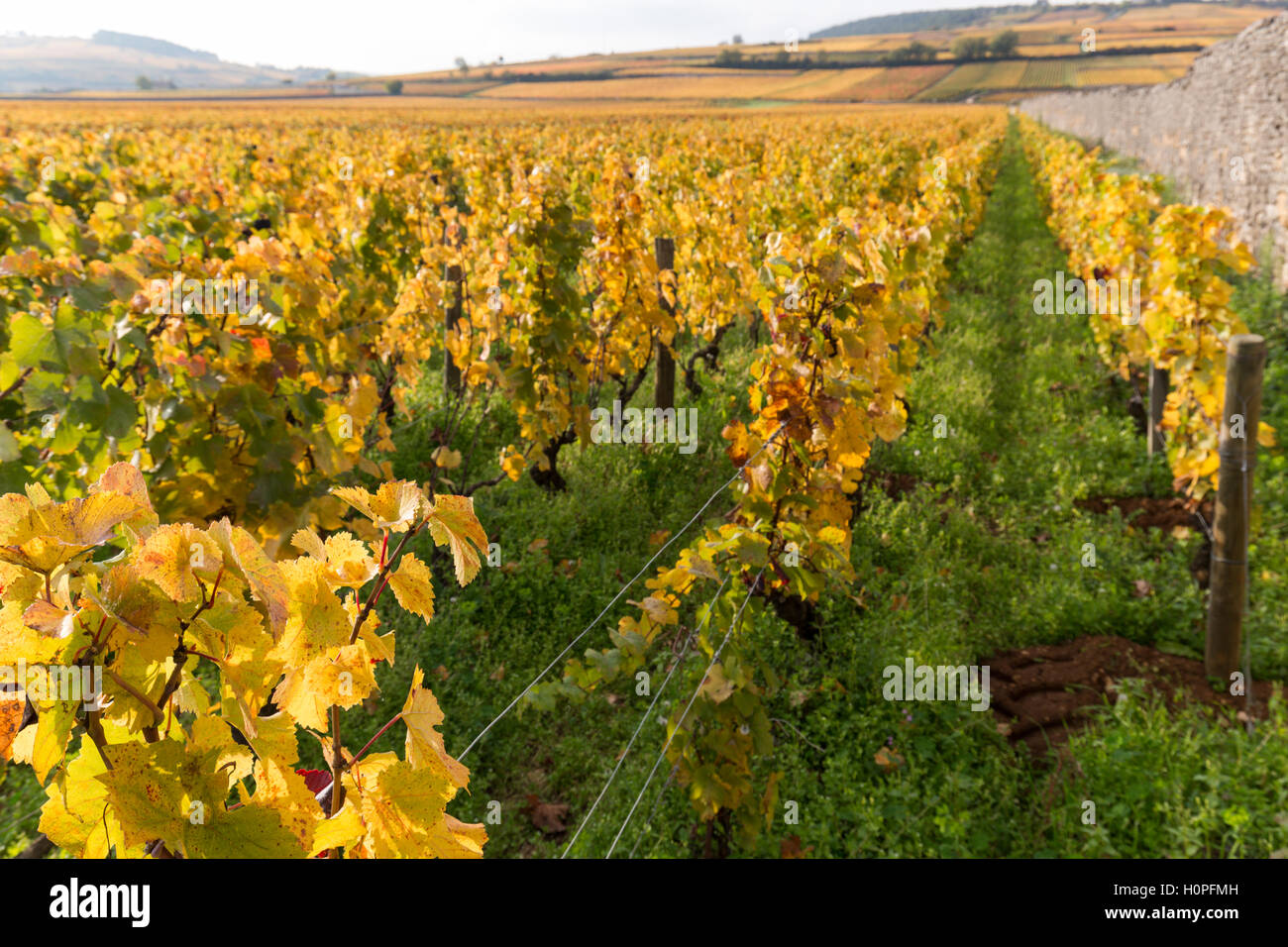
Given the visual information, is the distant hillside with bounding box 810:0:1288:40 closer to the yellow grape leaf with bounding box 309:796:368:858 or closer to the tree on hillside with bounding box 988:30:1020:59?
the tree on hillside with bounding box 988:30:1020:59

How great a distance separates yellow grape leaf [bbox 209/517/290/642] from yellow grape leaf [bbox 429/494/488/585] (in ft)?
0.78

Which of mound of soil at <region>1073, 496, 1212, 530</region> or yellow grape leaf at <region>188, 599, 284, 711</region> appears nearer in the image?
yellow grape leaf at <region>188, 599, 284, 711</region>

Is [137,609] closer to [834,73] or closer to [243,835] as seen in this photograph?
[243,835]

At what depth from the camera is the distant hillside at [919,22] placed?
6368 inches

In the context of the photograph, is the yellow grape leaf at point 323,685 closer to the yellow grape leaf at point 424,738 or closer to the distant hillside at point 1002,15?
the yellow grape leaf at point 424,738

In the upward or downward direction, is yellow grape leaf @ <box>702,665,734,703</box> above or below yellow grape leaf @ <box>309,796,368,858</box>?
below

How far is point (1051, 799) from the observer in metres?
3.05

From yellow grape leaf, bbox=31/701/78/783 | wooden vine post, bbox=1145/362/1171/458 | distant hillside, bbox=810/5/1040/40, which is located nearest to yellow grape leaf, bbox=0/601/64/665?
yellow grape leaf, bbox=31/701/78/783

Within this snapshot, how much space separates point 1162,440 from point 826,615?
3.42m

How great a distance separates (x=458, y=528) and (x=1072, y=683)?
3.62 metres

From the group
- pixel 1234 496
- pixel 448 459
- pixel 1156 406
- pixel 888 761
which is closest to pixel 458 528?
pixel 888 761

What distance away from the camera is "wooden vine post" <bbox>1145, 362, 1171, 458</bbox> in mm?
5575

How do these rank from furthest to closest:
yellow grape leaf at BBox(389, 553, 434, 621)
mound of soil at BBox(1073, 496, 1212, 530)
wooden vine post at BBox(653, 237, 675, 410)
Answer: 1. wooden vine post at BBox(653, 237, 675, 410)
2. mound of soil at BBox(1073, 496, 1212, 530)
3. yellow grape leaf at BBox(389, 553, 434, 621)
